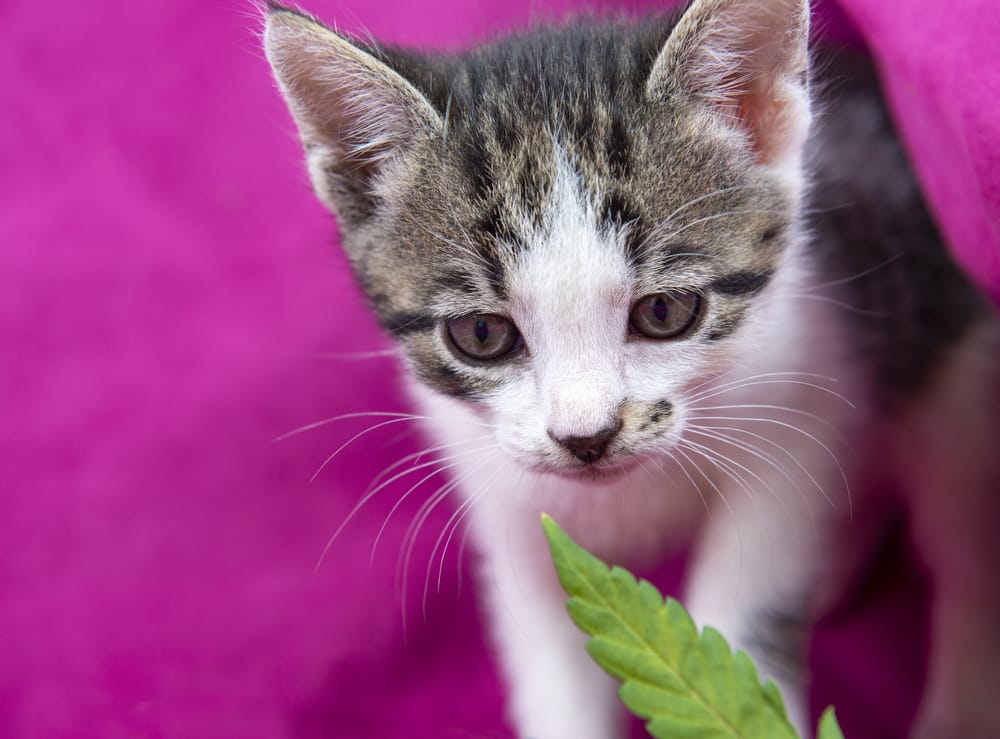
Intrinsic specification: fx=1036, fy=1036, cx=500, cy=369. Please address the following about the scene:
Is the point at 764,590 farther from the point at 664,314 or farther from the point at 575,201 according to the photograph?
the point at 575,201

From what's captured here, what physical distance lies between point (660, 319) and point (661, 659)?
368mm

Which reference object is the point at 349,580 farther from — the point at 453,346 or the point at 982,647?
the point at 982,647

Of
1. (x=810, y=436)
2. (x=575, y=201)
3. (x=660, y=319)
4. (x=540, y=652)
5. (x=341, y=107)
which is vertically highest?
(x=341, y=107)

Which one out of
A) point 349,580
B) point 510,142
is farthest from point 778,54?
point 349,580

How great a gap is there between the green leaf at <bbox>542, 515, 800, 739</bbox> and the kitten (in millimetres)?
221

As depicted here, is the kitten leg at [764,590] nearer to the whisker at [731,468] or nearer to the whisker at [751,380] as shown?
the whisker at [731,468]

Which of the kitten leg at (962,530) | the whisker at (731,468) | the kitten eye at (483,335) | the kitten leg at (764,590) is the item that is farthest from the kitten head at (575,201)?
the kitten leg at (962,530)

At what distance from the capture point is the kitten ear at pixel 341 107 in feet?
3.11

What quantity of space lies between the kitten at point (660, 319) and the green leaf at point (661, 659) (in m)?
0.22

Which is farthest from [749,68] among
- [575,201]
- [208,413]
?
[208,413]

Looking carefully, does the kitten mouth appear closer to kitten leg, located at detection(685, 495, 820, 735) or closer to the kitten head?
the kitten head

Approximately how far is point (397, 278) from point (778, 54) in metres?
0.42

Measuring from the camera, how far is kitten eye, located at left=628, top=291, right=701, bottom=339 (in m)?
0.95

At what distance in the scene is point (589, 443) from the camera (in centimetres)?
90
